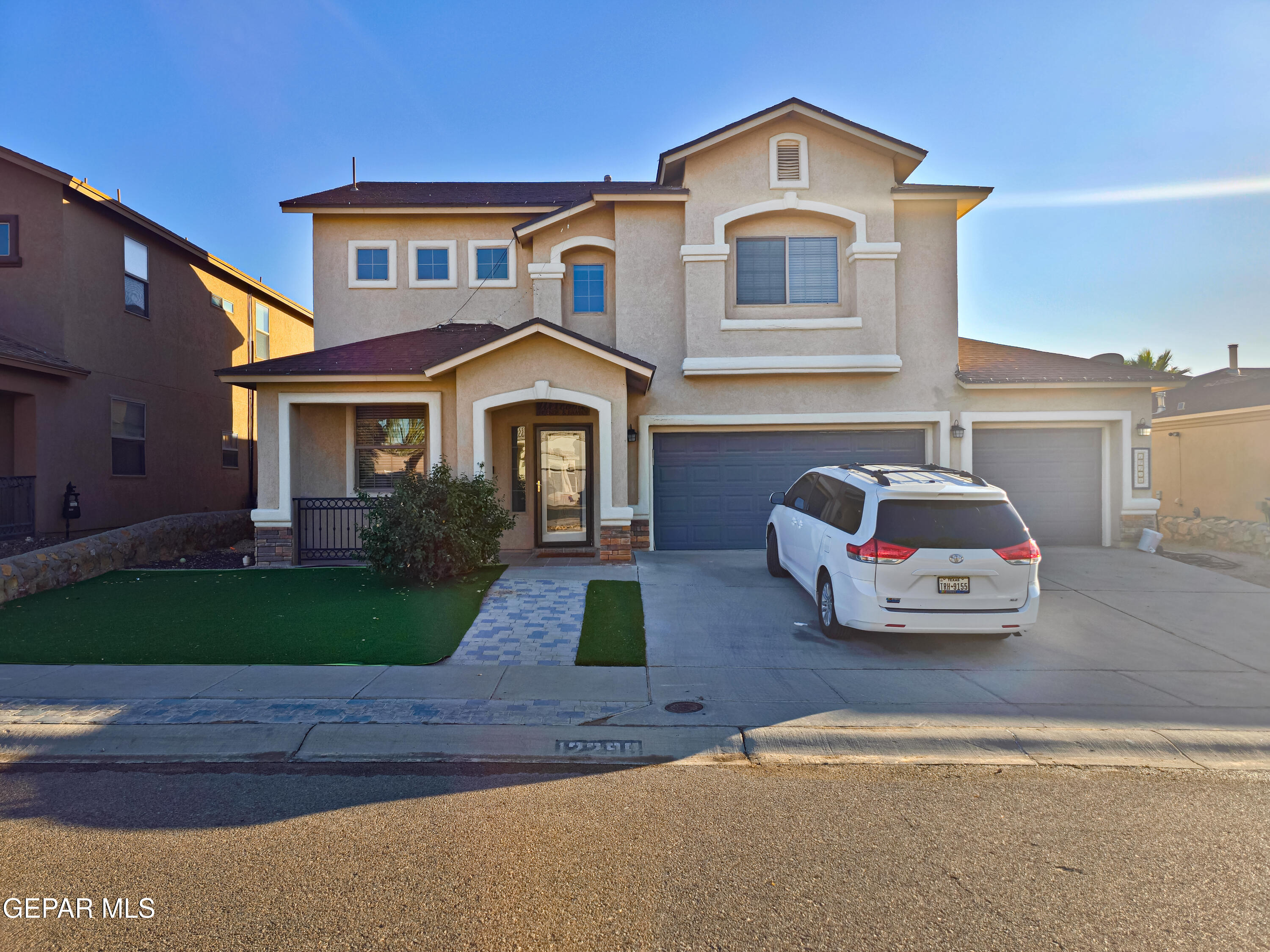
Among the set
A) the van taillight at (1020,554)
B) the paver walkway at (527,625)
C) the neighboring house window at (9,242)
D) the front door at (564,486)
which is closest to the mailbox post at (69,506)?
the neighboring house window at (9,242)

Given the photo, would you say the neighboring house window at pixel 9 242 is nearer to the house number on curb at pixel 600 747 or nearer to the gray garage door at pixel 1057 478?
the house number on curb at pixel 600 747

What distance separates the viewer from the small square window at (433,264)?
15055mm

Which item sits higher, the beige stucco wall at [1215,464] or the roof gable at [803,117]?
the roof gable at [803,117]

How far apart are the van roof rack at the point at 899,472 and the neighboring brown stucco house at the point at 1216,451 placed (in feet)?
36.9

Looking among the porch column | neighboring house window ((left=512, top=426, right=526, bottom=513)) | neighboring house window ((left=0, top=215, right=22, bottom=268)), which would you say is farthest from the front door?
neighboring house window ((left=0, top=215, right=22, bottom=268))

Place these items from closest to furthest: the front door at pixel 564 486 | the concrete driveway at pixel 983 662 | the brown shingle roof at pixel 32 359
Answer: the concrete driveway at pixel 983 662 → the brown shingle roof at pixel 32 359 → the front door at pixel 564 486

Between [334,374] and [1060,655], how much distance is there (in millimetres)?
11197

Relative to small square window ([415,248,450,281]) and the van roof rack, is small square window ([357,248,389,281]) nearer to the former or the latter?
small square window ([415,248,450,281])

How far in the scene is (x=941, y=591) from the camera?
23.0 ft

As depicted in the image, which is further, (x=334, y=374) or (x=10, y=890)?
(x=334, y=374)

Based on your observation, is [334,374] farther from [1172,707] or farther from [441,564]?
[1172,707]

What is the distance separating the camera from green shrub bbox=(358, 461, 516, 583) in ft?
32.6

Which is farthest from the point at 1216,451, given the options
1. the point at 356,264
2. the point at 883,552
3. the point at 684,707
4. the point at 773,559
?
the point at 356,264

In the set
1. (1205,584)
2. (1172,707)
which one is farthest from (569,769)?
(1205,584)
